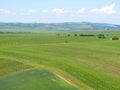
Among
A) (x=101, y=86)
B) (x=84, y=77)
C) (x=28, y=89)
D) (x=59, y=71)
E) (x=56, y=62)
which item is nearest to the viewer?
(x=28, y=89)

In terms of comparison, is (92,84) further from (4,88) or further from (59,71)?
(4,88)

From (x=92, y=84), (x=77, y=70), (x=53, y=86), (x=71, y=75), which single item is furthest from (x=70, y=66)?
(x=53, y=86)

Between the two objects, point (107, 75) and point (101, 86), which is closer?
point (101, 86)

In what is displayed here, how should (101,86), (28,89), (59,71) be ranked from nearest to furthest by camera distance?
1. (28,89)
2. (101,86)
3. (59,71)

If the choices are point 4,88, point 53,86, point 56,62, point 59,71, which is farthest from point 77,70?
point 4,88

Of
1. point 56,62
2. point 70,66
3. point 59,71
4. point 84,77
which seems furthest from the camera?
point 56,62

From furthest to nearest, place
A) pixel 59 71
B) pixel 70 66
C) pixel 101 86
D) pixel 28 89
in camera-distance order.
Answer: pixel 70 66
pixel 59 71
pixel 101 86
pixel 28 89

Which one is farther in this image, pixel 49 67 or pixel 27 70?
pixel 49 67

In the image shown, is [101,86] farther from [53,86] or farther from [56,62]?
[56,62]
